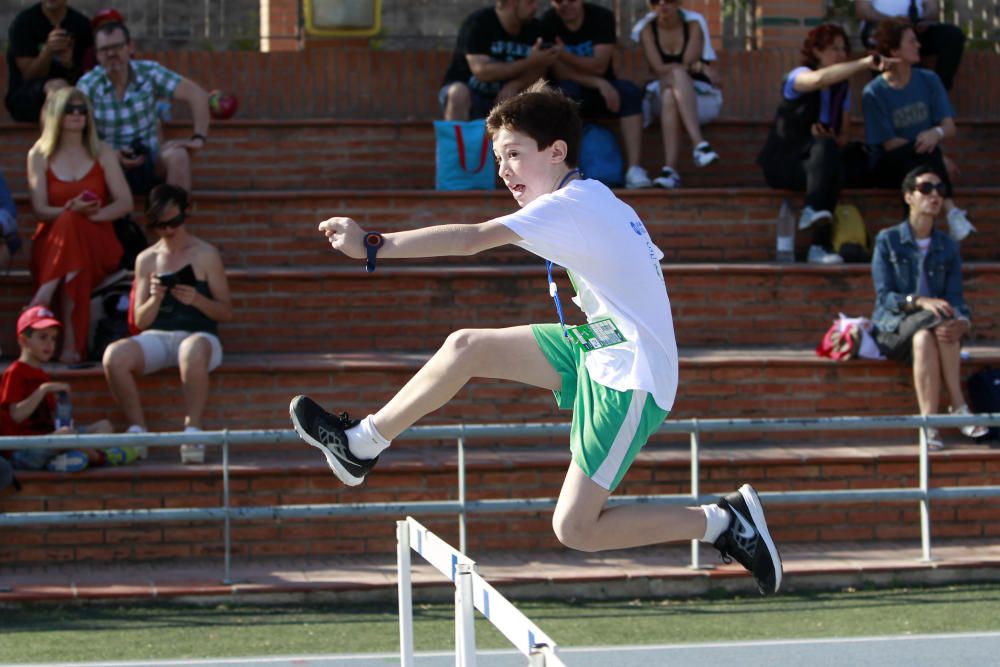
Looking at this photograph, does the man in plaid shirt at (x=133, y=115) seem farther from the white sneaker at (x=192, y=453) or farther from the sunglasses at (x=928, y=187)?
the sunglasses at (x=928, y=187)

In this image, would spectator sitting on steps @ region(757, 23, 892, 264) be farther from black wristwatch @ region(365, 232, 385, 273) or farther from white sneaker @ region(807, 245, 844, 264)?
black wristwatch @ region(365, 232, 385, 273)

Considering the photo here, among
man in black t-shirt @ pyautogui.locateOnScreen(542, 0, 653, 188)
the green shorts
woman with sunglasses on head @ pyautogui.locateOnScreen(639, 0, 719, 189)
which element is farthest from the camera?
woman with sunglasses on head @ pyautogui.locateOnScreen(639, 0, 719, 189)

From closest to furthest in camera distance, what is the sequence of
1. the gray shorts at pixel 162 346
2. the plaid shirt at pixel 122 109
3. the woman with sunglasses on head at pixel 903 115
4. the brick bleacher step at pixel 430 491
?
the brick bleacher step at pixel 430 491 → the gray shorts at pixel 162 346 → the plaid shirt at pixel 122 109 → the woman with sunglasses on head at pixel 903 115

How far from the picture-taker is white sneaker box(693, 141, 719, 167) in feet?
40.6

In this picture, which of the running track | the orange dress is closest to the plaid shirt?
the orange dress

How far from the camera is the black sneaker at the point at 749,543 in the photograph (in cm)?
597

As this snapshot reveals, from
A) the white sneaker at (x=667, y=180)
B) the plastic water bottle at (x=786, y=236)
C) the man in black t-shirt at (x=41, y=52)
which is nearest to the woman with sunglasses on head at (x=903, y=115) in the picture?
the plastic water bottle at (x=786, y=236)

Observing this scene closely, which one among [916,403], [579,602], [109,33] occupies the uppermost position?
[109,33]

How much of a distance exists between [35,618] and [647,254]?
4830mm

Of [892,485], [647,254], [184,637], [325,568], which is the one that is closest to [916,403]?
[892,485]

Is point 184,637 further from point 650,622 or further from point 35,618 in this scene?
point 650,622

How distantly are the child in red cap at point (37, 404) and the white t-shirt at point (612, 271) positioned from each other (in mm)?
5000

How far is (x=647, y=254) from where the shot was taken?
5.45 metres

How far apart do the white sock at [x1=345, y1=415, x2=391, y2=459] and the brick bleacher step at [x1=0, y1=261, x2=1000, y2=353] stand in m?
5.59
